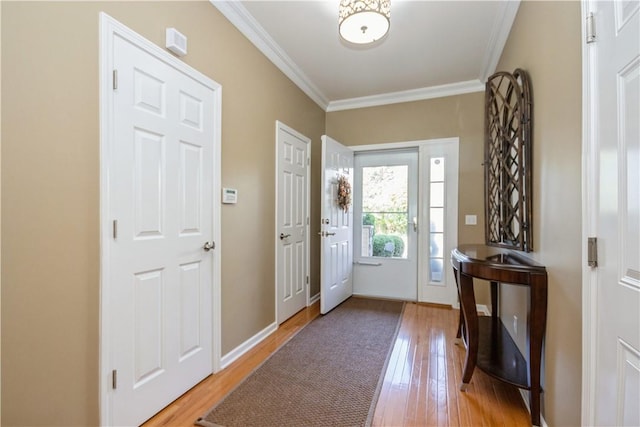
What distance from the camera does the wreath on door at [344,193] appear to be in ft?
11.3

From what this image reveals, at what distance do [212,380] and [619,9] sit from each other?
266 centimetres

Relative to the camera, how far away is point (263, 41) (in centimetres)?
253

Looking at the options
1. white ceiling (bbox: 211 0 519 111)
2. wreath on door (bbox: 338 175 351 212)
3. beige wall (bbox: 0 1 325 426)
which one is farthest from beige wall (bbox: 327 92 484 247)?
beige wall (bbox: 0 1 325 426)

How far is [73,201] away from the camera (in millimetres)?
1271

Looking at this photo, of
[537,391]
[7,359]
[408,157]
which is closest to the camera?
[7,359]

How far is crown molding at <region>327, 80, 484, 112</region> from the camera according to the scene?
3.38 m

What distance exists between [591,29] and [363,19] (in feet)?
3.93

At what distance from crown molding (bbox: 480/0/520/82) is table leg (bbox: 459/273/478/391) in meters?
1.95

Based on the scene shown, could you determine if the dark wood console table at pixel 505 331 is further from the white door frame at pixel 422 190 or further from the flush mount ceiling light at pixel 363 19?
the flush mount ceiling light at pixel 363 19

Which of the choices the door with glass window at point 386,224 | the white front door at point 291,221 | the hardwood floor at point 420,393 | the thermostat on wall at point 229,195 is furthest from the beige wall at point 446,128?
the thermostat on wall at point 229,195

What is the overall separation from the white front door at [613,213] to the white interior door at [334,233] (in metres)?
2.26

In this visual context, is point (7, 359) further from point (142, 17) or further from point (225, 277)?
point (142, 17)

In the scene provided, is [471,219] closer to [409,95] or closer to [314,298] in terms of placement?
[409,95]

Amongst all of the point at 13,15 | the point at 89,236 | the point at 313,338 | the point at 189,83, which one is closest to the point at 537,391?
the point at 313,338
